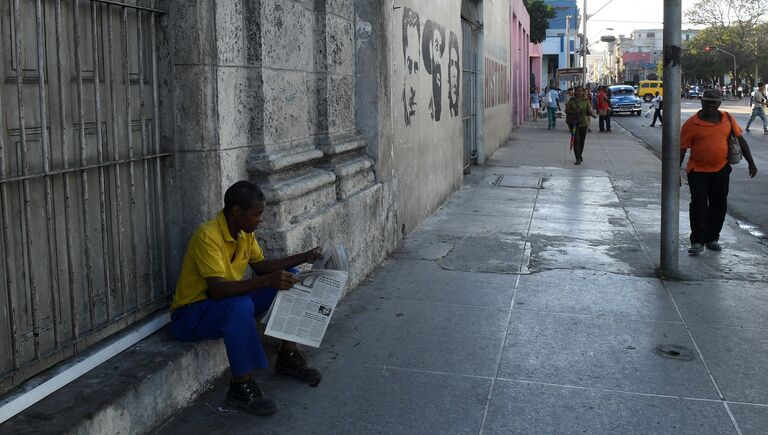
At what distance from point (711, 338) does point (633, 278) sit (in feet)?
5.47

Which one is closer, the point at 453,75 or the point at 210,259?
the point at 210,259

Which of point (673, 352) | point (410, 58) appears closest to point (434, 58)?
point (410, 58)

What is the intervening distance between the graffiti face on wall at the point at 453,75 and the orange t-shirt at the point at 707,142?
4.42 metres

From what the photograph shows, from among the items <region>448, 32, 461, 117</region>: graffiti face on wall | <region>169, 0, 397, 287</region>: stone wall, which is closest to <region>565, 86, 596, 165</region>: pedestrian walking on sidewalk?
<region>448, 32, 461, 117</region>: graffiti face on wall

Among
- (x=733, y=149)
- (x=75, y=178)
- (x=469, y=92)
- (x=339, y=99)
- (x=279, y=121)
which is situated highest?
(x=469, y=92)

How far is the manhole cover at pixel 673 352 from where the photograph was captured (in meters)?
5.04

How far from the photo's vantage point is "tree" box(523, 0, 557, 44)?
45.2 m

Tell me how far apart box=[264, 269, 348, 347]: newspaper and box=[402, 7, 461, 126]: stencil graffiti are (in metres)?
4.83

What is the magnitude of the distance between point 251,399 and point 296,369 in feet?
1.76

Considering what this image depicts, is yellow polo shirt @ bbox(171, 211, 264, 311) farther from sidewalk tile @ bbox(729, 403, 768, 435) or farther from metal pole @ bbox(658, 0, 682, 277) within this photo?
metal pole @ bbox(658, 0, 682, 277)

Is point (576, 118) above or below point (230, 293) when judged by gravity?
above

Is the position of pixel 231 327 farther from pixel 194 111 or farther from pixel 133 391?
pixel 194 111

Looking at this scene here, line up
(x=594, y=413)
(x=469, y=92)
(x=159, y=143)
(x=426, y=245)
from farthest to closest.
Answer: (x=469, y=92), (x=426, y=245), (x=159, y=143), (x=594, y=413)

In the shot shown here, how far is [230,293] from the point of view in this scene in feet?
13.2
